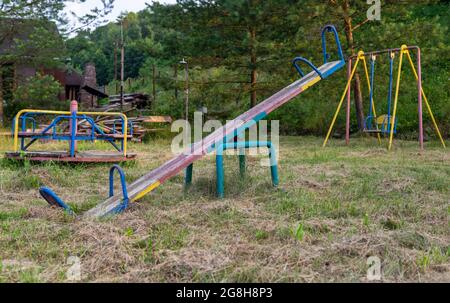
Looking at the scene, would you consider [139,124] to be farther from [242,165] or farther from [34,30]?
[242,165]

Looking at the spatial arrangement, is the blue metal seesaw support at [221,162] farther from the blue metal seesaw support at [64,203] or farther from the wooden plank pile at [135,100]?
the wooden plank pile at [135,100]

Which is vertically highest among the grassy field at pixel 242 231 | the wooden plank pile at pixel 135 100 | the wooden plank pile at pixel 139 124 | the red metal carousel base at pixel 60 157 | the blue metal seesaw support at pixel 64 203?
the wooden plank pile at pixel 135 100

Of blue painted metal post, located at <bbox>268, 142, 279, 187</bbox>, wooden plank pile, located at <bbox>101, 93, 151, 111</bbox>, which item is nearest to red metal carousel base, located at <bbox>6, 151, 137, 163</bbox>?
blue painted metal post, located at <bbox>268, 142, 279, 187</bbox>

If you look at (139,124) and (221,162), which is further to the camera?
(139,124)

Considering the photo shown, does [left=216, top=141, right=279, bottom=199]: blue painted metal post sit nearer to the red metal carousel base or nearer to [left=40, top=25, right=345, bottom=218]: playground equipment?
[left=40, top=25, right=345, bottom=218]: playground equipment

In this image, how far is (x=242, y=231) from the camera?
3.12 metres

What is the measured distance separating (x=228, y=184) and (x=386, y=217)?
5.24 ft

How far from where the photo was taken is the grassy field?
2371 mm

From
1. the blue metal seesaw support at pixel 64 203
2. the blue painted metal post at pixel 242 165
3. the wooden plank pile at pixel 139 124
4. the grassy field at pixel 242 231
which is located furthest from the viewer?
the wooden plank pile at pixel 139 124

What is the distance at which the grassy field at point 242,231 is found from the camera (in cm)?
237

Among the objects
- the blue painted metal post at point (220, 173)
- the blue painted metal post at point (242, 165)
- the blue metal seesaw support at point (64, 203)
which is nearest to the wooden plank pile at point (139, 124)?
the blue painted metal post at point (242, 165)

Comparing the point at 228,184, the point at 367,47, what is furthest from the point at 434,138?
the point at 228,184

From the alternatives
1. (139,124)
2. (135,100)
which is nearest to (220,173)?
(139,124)
